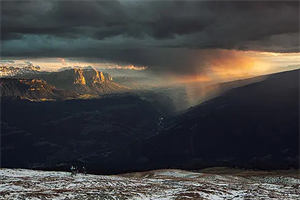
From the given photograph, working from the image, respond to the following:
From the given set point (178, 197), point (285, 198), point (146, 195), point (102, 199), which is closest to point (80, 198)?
point (102, 199)

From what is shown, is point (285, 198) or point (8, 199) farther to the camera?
point (285, 198)

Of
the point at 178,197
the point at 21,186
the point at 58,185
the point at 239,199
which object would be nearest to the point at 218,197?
the point at 239,199

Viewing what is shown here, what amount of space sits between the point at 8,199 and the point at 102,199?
12481mm

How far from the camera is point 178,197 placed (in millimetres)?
52812

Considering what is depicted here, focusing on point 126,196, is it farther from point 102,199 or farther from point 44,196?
point 44,196

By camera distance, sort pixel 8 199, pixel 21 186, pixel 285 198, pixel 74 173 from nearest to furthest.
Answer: pixel 8 199 → pixel 285 198 → pixel 21 186 → pixel 74 173

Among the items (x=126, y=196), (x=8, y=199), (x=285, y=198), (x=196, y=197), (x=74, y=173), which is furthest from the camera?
(x=74, y=173)

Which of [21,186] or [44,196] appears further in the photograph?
[21,186]

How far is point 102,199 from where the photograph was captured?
46.7 m

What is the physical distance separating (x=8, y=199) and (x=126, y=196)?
1623cm

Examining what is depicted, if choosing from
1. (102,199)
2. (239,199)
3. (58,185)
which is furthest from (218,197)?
(58,185)

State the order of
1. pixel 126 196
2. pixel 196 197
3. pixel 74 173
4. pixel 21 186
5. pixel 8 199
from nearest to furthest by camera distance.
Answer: pixel 8 199 < pixel 126 196 < pixel 196 197 < pixel 21 186 < pixel 74 173

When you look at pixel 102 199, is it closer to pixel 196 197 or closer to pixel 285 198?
pixel 196 197

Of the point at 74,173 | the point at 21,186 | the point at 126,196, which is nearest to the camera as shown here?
the point at 126,196
